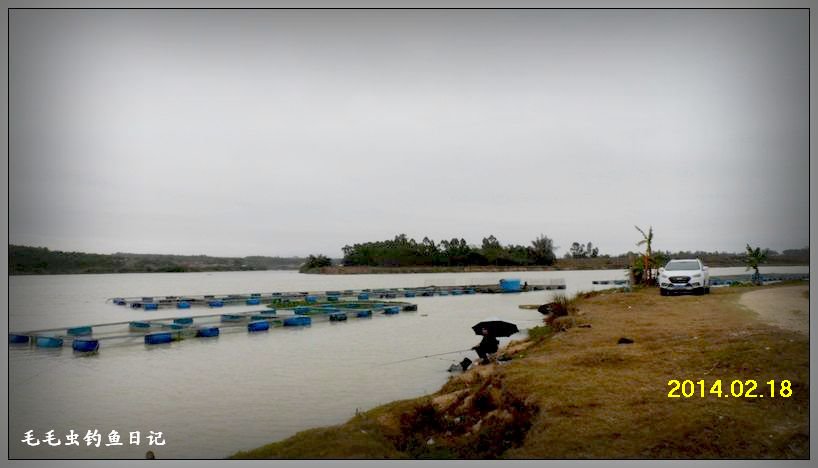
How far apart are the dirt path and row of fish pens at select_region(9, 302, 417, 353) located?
17126mm

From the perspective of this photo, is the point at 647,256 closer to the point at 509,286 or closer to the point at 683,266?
the point at 683,266

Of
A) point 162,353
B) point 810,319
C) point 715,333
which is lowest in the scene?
point 162,353

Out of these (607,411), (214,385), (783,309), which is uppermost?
(783,309)

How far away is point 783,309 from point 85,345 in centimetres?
2002

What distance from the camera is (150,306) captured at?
115 feet

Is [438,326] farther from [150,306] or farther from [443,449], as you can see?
[150,306]

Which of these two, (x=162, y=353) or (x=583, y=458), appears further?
(x=162, y=353)

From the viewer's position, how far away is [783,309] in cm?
1398

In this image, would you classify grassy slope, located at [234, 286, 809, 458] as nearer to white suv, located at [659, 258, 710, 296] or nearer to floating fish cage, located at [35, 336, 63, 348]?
white suv, located at [659, 258, 710, 296]

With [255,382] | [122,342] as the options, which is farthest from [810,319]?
[122,342]

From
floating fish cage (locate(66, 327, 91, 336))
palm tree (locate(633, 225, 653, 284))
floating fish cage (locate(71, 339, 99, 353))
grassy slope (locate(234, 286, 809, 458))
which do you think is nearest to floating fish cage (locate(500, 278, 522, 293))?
palm tree (locate(633, 225, 653, 284))

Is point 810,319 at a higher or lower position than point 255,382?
higher

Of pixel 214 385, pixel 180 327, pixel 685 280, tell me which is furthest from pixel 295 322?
pixel 685 280

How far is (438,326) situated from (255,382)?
1198 centimetres
